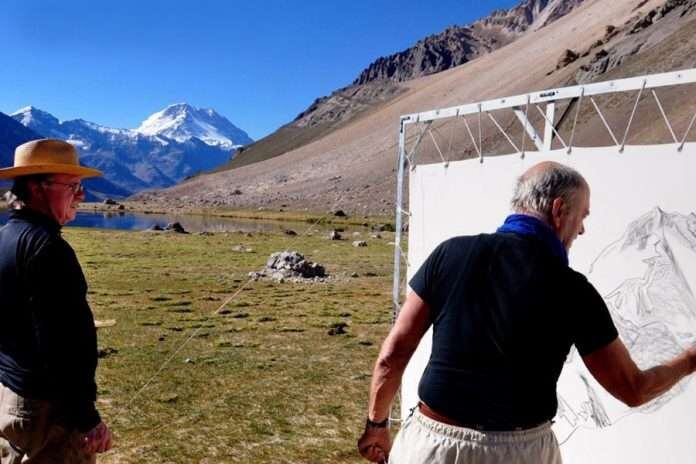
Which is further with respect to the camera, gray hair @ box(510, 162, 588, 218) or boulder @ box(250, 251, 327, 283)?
boulder @ box(250, 251, 327, 283)

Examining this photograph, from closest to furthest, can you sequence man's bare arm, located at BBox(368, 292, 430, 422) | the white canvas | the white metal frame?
man's bare arm, located at BBox(368, 292, 430, 422) → the white canvas → the white metal frame

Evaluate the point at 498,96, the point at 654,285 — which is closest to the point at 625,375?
the point at 654,285

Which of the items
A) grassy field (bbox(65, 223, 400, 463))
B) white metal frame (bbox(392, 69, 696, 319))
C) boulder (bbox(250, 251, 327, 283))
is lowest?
grassy field (bbox(65, 223, 400, 463))

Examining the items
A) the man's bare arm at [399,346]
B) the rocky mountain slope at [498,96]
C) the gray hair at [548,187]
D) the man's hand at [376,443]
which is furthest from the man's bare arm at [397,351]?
the rocky mountain slope at [498,96]

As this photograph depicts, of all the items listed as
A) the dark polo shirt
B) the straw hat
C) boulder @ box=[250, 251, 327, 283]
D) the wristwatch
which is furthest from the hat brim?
boulder @ box=[250, 251, 327, 283]

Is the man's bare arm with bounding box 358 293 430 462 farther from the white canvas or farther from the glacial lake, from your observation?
the glacial lake

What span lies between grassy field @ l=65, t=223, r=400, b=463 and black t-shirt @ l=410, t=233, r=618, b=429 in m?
4.37

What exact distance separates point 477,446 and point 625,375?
67 cm

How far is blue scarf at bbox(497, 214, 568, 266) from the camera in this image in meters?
2.51

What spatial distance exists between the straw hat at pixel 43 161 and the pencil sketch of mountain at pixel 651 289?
413cm

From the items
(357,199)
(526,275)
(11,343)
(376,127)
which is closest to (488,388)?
(526,275)

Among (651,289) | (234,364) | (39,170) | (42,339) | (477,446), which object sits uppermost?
(39,170)

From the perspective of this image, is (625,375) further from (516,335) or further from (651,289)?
(651,289)

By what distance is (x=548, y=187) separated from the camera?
2.57m
